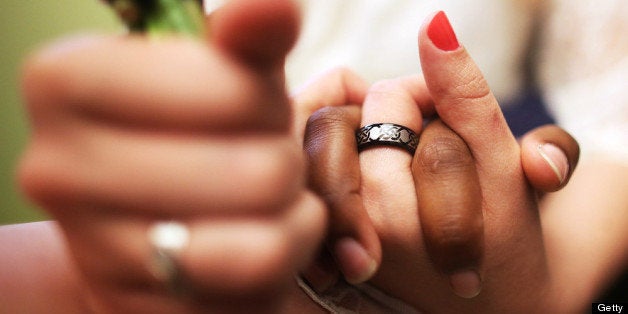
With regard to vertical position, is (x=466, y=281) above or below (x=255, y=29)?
below

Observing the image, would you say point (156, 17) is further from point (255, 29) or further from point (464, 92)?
point (464, 92)

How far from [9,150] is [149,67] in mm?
1064

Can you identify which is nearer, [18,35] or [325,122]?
[325,122]

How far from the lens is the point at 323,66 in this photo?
3.66ft

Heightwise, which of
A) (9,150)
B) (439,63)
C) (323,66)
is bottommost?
(9,150)

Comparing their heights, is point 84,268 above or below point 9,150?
above

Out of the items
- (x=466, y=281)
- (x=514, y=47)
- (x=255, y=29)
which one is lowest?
(x=466, y=281)

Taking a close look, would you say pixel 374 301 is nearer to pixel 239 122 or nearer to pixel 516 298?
pixel 516 298

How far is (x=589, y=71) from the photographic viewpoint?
0.96 m

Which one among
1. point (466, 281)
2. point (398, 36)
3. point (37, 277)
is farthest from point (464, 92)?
point (398, 36)

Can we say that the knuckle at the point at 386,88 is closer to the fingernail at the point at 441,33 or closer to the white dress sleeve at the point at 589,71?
the fingernail at the point at 441,33

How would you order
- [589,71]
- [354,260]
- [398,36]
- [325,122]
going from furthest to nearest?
[398,36], [589,71], [325,122], [354,260]

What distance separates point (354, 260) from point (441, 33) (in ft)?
0.77

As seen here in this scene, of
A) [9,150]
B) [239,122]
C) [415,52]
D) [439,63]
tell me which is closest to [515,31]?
[415,52]
